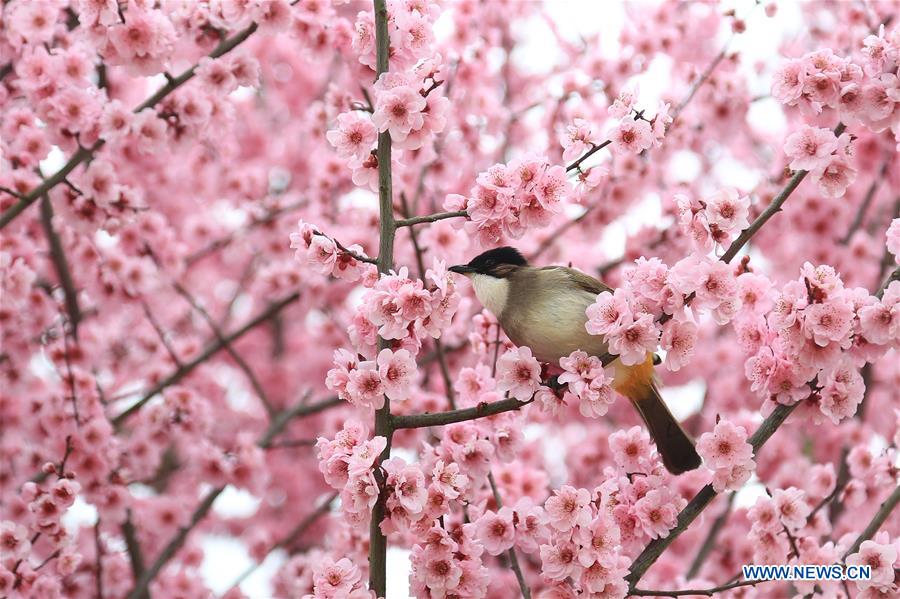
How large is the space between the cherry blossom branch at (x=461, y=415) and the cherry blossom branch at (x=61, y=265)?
2.46 meters

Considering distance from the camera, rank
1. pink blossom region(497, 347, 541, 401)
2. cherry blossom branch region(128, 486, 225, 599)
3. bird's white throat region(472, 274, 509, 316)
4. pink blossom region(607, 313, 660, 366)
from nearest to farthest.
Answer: pink blossom region(607, 313, 660, 366) < pink blossom region(497, 347, 541, 401) < bird's white throat region(472, 274, 509, 316) < cherry blossom branch region(128, 486, 225, 599)

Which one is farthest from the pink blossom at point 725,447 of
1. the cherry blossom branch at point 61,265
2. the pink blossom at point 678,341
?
the cherry blossom branch at point 61,265

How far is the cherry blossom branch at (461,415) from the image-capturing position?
2.63 meters

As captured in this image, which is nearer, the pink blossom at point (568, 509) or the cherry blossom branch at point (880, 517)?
the pink blossom at point (568, 509)

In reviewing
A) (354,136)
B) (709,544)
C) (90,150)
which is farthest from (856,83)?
(90,150)

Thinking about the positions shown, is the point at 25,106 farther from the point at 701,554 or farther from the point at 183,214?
the point at 701,554

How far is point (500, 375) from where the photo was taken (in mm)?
2711

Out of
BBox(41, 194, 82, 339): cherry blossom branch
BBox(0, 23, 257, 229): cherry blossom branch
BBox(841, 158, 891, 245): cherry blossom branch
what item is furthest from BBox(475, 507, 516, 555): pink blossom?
BBox(841, 158, 891, 245): cherry blossom branch

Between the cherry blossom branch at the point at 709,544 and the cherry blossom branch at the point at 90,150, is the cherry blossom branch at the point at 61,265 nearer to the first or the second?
the cherry blossom branch at the point at 90,150

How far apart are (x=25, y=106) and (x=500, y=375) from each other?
2599 millimetres

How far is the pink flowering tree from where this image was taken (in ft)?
8.82

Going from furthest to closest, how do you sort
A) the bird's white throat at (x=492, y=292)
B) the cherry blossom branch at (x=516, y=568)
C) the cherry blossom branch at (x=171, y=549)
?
the cherry blossom branch at (x=171, y=549), the bird's white throat at (x=492, y=292), the cherry blossom branch at (x=516, y=568)

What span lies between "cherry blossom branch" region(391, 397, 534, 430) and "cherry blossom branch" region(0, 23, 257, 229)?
1738 mm

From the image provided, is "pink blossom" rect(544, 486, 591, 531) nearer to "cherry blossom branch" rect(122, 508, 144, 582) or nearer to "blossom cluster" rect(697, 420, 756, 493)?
"blossom cluster" rect(697, 420, 756, 493)
